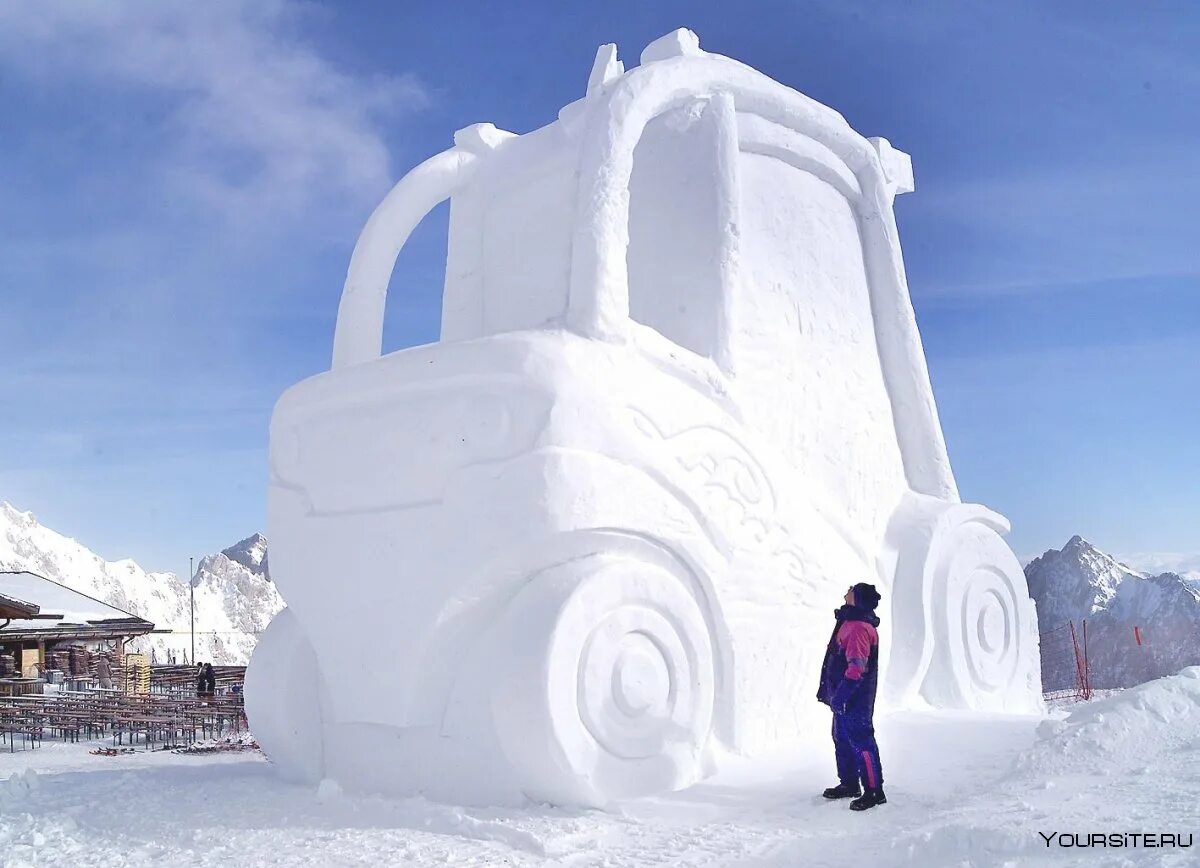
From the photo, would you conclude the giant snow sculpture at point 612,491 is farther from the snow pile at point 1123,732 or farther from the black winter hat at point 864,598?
the snow pile at point 1123,732

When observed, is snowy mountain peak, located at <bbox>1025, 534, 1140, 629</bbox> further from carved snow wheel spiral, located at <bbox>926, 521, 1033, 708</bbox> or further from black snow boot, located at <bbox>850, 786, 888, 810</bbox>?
black snow boot, located at <bbox>850, 786, 888, 810</bbox>

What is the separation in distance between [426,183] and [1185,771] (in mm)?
6541

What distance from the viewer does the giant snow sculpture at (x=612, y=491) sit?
5617 mm

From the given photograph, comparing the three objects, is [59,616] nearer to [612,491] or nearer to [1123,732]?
[612,491]

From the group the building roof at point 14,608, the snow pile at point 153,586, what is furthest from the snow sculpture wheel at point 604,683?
the snow pile at point 153,586

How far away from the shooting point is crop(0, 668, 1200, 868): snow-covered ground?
4039 millimetres

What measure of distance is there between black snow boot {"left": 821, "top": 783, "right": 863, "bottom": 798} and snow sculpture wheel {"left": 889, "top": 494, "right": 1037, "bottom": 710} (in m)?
Result: 2.72

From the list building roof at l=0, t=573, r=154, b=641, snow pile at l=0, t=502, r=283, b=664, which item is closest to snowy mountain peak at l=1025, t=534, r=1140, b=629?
building roof at l=0, t=573, r=154, b=641

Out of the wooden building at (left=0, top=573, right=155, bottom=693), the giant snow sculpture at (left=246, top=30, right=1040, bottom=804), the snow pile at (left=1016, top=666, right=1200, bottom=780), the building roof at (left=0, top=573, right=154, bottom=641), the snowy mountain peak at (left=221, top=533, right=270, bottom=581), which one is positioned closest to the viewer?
the snow pile at (left=1016, top=666, right=1200, bottom=780)

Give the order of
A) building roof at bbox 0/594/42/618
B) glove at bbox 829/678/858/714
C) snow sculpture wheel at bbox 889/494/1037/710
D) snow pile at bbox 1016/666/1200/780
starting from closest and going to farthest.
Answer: snow pile at bbox 1016/666/1200/780
glove at bbox 829/678/858/714
snow sculpture wheel at bbox 889/494/1037/710
building roof at bbox 0/594/42/618

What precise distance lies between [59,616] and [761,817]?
67.4 feet

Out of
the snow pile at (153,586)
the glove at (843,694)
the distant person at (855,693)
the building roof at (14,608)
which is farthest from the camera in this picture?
the snow pile at (153,586)

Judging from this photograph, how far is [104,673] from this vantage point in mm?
24953

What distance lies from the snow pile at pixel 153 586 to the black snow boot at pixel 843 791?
191ft
